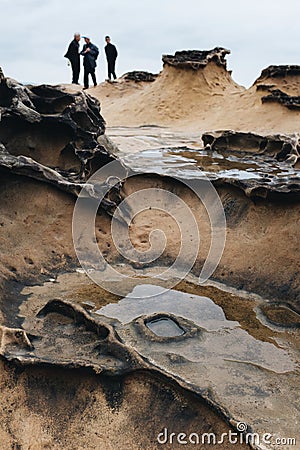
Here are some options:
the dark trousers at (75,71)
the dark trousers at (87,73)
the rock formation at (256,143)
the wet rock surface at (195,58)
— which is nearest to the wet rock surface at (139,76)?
the dark trousers at (87,73)

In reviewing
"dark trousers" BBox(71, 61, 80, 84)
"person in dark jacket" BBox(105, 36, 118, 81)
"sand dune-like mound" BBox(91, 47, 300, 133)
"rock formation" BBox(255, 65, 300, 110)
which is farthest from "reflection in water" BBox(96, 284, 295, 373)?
"person in dark jacket" BBox(105, 36, 118, 81)

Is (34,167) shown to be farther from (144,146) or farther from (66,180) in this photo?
(144,146)

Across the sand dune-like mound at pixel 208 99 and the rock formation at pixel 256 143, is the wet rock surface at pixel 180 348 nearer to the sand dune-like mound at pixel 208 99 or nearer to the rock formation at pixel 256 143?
the rock formation at pixel 256 143

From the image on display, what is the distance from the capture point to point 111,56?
1488 cm

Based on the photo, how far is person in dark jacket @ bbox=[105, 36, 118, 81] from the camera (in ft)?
48.0

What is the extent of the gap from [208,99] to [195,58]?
105 cm

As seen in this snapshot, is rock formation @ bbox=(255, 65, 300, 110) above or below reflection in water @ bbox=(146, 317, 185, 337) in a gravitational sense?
above

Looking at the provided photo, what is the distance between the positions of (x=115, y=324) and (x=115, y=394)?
753 mm

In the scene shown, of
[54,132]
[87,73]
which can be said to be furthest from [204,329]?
[87,73]

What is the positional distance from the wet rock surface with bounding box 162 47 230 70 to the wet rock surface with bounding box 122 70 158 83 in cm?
273

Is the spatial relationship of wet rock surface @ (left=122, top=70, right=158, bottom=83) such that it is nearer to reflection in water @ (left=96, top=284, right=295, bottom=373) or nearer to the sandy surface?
the sandy surface

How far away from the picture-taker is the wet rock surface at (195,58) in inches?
478

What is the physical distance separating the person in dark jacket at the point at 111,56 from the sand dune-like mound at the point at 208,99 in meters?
1.72

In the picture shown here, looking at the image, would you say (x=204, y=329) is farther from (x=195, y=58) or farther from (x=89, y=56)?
(x=89, y=56)
